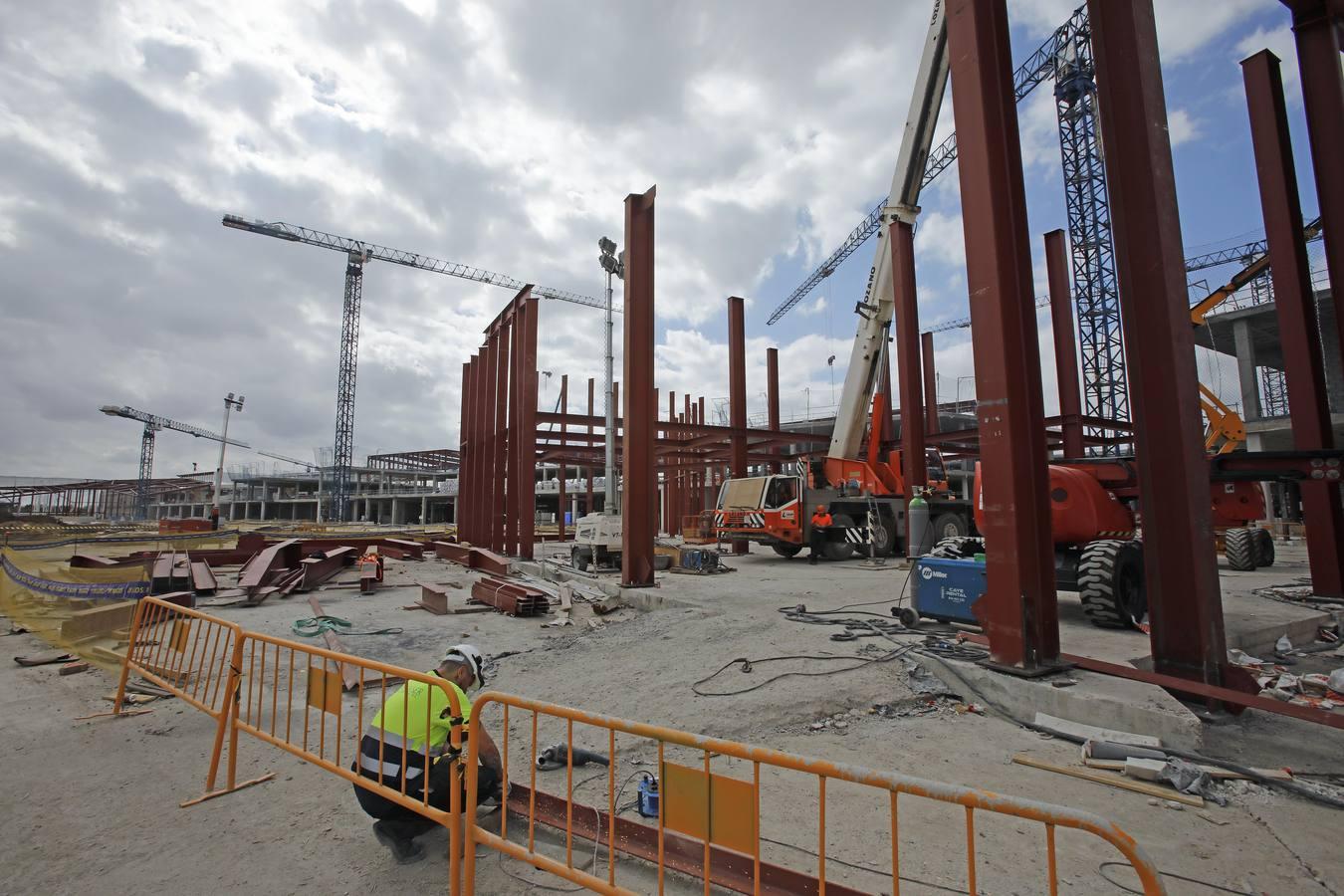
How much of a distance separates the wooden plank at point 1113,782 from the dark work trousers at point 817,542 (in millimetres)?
12774

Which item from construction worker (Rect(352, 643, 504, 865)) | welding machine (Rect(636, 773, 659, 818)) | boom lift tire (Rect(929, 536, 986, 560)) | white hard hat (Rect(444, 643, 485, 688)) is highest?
boom lift tire (Rect(929, 536, 986, 560))

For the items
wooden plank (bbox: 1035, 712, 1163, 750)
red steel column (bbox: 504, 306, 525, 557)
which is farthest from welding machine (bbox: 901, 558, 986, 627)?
red steel column (bbox: 504, 306, 525, 557)

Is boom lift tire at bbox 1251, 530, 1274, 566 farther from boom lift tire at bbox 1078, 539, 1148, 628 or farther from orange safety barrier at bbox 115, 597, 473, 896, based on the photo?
orange safety barrier at bbox 115, 597, 473, 896

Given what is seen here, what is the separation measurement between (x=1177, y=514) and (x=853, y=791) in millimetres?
3426

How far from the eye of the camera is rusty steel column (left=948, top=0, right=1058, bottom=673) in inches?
196

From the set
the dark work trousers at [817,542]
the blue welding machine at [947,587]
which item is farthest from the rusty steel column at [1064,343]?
the blue welding machine at [947,587]

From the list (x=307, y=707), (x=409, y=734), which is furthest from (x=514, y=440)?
(x=409, y=734)

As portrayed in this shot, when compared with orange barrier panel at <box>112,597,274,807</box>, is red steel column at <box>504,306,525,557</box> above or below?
above

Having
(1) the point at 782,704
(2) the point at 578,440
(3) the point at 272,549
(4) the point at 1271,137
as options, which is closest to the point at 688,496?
(2) the point at 578,440

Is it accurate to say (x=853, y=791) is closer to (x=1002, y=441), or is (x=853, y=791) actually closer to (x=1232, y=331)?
(x=1002, y=441)

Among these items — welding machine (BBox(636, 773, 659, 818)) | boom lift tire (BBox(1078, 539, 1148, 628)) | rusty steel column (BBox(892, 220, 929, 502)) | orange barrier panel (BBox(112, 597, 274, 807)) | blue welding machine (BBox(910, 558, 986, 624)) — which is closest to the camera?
welding machine (BBox(636, 773, 659, 818))

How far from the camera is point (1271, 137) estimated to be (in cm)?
973

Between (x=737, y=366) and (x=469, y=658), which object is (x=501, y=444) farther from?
(x=469, y=658)

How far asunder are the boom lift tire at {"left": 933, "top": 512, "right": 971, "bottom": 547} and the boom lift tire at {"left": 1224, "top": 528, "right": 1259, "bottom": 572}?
5.24 m
